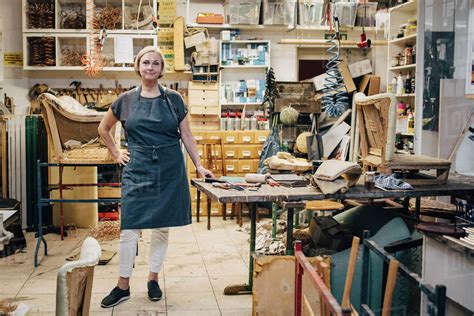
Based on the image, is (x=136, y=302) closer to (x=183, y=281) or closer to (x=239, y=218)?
(x=183, y=281)

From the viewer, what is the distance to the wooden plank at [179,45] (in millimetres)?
7766

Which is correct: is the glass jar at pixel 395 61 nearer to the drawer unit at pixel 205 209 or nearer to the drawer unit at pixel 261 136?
the drawer unit at pixel 261 136

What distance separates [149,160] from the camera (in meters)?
4.13

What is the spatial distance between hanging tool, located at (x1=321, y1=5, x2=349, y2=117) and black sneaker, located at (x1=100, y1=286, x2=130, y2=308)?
4217mm

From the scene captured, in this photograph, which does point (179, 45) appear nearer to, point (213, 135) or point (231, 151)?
point (213, 135)

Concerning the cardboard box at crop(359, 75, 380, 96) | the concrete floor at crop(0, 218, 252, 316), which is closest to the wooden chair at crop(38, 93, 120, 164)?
the concrete floor at crop(0, 218, 252, 316)

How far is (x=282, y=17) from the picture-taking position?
7875 mm

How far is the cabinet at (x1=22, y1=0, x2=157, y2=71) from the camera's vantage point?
24.6ft

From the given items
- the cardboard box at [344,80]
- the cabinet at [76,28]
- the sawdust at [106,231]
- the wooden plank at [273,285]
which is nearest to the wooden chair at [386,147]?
the wooden plank at [273,285]

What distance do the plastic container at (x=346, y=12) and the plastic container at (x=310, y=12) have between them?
0.20 metres

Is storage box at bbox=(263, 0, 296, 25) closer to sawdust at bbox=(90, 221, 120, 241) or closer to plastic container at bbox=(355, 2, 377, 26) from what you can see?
plastic container at bbox=(355, 2, 377, 26)

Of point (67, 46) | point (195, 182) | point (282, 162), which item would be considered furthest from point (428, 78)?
point (67, 46)

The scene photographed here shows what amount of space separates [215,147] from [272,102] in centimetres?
89

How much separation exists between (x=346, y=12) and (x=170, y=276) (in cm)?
452
